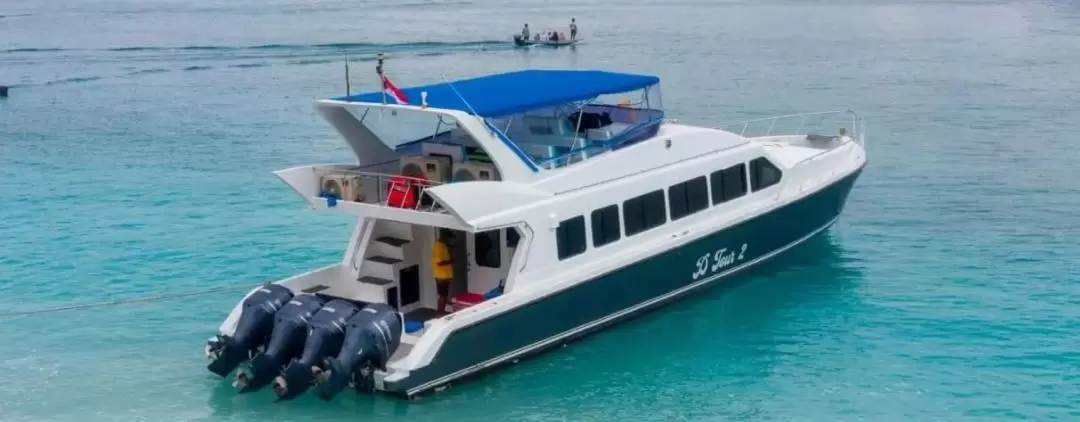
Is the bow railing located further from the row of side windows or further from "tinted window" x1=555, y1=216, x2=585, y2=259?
"tinted window" x1=555, y1=216, x2=585, y2=259

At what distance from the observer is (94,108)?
42375 mm

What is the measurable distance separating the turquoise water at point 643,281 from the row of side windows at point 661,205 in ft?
4.36

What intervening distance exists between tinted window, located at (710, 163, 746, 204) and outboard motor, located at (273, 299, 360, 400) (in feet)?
19.6

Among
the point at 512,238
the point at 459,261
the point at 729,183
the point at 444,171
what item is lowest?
the point at 459,261

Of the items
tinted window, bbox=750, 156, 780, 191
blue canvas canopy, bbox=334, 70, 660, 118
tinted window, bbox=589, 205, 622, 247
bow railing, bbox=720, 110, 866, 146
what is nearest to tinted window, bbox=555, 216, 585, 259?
tinted window, bbox=589, 205, 622, 247

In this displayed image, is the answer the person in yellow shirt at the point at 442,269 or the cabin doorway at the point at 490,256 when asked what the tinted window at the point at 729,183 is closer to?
the cabin doorway at the point at 490,256

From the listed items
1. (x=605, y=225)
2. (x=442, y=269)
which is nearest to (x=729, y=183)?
(x=605, y=225)

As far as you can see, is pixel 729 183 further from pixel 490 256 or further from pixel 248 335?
pixel 248 335

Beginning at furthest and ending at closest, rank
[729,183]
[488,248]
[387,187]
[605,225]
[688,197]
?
[729,183], [688,197], [605,225], [488,248], [387,187]

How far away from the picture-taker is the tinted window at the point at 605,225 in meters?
16.2

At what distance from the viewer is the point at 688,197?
17594mm

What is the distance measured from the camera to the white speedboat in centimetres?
1430

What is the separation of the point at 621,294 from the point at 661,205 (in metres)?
1.42

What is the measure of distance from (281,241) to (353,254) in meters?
6.96
